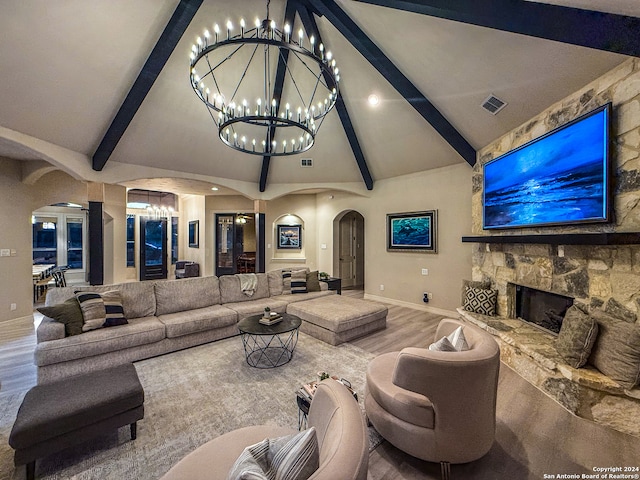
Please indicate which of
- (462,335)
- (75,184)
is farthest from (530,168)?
(75,184)

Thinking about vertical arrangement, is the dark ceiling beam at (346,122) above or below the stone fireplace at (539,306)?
above

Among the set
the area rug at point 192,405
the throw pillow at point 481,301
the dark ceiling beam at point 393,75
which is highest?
the dark ceiling beam at point 393,75

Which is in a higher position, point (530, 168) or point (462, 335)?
point (530, 168)

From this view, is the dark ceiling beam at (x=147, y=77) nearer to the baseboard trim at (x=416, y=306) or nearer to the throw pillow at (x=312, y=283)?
the throw pillow at (x=312, y=283)

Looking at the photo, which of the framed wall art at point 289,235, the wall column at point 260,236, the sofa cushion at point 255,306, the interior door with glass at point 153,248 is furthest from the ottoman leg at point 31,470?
the interior door with glass at point 153,248

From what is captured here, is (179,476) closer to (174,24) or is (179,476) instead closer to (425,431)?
(425,431)

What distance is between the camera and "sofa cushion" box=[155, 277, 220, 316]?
3.95m

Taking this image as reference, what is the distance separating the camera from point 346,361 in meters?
3.36

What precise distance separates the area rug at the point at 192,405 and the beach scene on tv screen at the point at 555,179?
8.94 feet

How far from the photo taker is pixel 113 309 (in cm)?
334

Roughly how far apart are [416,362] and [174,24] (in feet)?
13.9

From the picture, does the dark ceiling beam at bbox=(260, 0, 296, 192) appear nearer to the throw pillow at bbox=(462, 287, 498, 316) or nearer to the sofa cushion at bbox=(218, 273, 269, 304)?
the sofa cushion at bbox=(218, 273, 269, 304)

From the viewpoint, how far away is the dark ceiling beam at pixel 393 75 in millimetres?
3316

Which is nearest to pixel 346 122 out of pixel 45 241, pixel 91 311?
pixel 91 311
